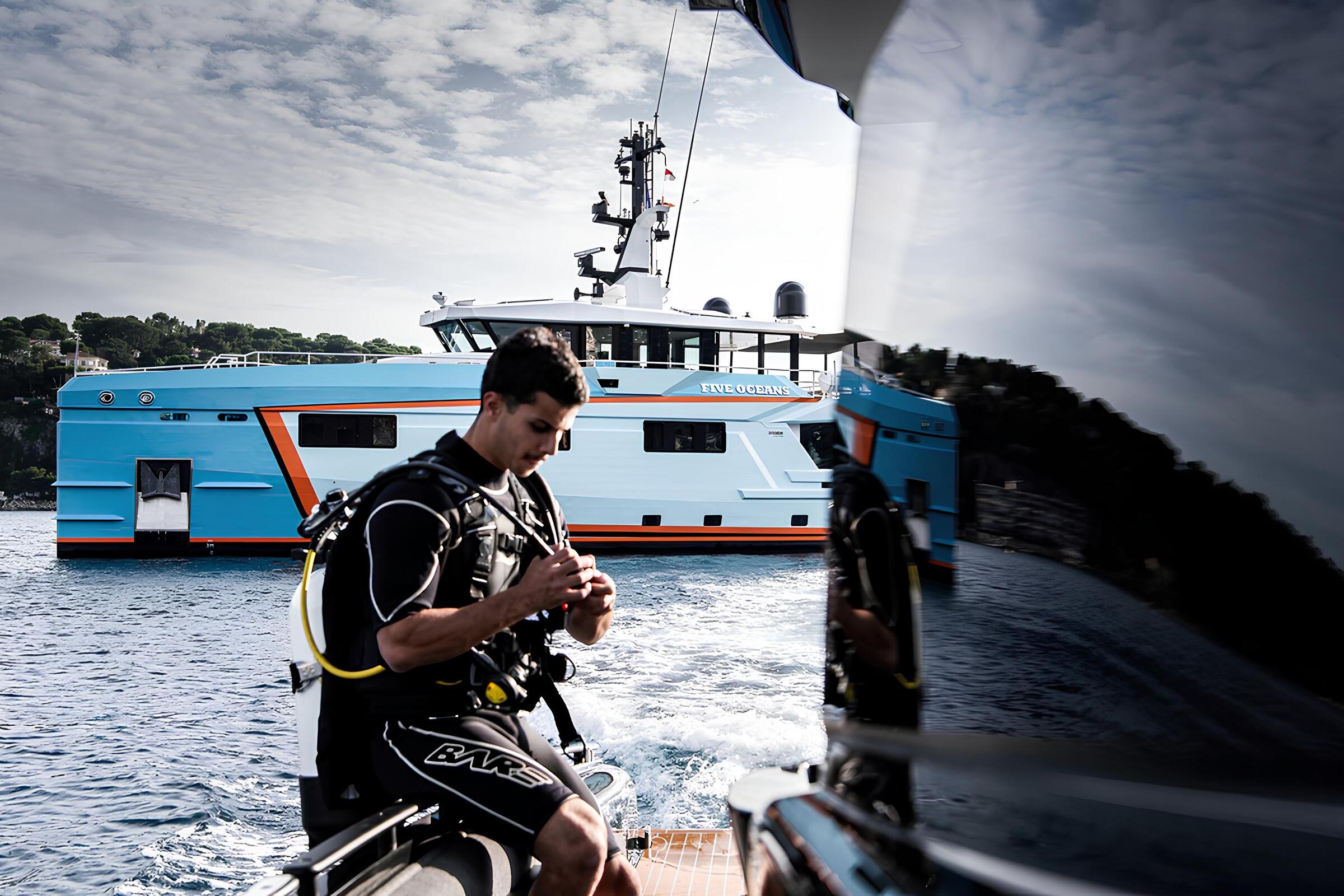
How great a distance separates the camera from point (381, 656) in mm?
1813

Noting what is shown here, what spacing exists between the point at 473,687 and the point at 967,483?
1.46 meters

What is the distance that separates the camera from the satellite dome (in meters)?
15.0

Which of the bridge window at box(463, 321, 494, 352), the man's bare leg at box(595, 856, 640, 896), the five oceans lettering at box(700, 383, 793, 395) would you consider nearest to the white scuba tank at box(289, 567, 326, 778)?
the man's bare leg at box(595, 856, 640, 896)

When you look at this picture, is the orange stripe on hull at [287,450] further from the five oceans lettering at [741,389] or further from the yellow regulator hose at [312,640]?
the yellow regulator hose at [312,640]

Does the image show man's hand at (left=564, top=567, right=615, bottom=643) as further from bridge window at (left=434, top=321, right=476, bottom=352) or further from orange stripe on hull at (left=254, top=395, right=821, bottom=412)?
bridge window at (left=434, top=321, right=476, bottom=352)

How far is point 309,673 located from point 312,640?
122 mm

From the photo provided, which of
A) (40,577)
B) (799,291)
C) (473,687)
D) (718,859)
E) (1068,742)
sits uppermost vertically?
(799,291)

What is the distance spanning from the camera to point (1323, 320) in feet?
1.59

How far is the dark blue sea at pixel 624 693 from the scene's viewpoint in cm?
59

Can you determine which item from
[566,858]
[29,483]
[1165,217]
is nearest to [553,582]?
[566,858]

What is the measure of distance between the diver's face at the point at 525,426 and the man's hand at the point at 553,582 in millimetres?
305

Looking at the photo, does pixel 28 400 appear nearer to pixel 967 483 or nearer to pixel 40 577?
pixel 40 577

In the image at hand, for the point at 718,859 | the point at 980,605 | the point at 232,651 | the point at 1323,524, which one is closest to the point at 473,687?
the point at 718,859

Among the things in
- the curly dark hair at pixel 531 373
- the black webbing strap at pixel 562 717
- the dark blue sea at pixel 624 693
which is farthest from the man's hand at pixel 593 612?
the dark blue sea at pixel 624 693
